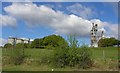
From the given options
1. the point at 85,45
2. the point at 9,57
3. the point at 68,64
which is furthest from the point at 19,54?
the point at 85,45

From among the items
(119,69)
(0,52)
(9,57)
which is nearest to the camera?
(119,69)

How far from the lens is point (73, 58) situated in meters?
22.3

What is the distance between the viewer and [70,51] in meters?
22.6

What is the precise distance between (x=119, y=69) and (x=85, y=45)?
3381 mm

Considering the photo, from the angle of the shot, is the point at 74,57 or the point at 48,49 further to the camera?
the point at 48,49

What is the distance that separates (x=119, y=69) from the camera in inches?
838

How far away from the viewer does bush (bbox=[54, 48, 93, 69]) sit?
22188 mm

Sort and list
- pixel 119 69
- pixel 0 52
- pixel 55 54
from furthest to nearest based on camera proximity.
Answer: pixel 0 52
pixel 55 54
pixel 119 69

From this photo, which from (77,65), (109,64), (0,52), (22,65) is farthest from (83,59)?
(0,52)

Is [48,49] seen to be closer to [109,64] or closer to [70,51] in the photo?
[70,51]

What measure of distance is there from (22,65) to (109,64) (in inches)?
302

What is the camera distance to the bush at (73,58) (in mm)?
22188

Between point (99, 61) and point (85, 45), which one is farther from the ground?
point (85, 45)

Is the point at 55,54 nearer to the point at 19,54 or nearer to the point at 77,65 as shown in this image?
the point at 77,65
